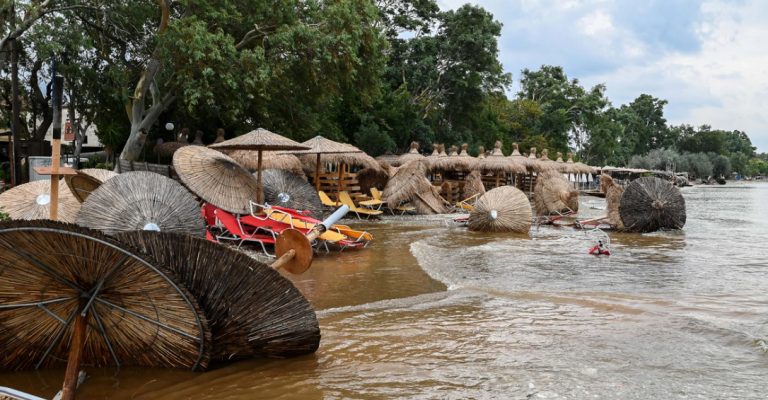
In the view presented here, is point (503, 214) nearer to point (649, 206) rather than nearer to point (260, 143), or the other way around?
point (649, 206)

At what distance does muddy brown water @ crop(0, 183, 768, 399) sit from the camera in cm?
402

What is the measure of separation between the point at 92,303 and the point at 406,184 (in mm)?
15437

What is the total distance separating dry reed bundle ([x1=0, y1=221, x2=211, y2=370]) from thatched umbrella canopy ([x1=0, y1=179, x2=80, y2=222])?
4.82 m

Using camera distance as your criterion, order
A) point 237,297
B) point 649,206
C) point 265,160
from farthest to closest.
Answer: point 265,160
point 649,206
point 237,297

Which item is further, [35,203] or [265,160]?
[265,160]

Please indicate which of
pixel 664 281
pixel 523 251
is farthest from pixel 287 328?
pixel 523 251

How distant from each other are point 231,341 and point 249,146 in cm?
692

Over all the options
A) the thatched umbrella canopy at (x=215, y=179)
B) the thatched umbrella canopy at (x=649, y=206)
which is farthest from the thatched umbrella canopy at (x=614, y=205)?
the thatched umbrella canopy at (x=215, y=179)

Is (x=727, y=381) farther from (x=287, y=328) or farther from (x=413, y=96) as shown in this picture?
(x=413, y=96)

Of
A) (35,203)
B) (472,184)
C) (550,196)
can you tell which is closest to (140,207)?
(35,203)

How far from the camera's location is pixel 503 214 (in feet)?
A: 47.7

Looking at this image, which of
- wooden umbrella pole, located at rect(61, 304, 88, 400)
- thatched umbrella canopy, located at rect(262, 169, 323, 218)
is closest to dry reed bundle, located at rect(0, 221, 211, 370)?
wooden umbrella pole, located at rect(61, 304, 88, 400)

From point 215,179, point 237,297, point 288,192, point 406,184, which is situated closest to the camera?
point 237,297

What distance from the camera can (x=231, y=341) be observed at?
4020mm
